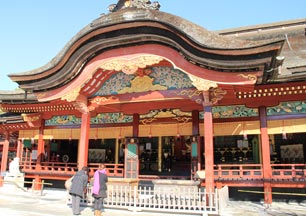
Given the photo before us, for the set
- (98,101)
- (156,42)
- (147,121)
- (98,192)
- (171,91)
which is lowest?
(98,192)

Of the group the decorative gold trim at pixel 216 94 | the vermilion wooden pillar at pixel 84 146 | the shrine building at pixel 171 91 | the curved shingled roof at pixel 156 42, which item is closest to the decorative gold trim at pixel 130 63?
the shrine building at pixel 171 91

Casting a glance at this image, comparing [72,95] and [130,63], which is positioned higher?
[130,63]

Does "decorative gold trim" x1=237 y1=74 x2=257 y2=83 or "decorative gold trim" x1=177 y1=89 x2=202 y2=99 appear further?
"decorative gold trim" x1=177 y1=89 x2=202 y2=99

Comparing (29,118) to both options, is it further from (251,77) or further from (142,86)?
(251,77)

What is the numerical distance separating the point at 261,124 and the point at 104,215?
7051mm

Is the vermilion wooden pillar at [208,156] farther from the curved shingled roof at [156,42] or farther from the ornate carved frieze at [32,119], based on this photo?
the ornate carved frieze at [32,119]

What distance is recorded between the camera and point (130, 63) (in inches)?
388

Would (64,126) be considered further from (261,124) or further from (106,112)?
(261,124)

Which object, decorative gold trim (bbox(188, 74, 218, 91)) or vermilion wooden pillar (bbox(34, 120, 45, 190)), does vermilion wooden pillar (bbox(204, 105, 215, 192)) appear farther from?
vermilion wooden pillar (bbox(34, 120, 45, 190))

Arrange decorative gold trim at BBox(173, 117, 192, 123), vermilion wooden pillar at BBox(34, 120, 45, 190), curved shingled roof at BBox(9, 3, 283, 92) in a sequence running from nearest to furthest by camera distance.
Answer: curved shingled roof at BBox(9, 3, 283, 92), decorative gold trim at BBox(173, 117, 192, 123), vermilion wooden pillar at BBox(34, 120, 45, 190)

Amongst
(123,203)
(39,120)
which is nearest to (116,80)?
(123,203)

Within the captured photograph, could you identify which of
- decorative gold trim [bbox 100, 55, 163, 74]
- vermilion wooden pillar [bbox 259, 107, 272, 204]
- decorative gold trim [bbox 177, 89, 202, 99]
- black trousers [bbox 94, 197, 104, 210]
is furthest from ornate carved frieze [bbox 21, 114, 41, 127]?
vermilion wooden pillar [bbox 259, 107, 272, 204]

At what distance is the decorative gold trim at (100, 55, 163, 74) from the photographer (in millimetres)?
9648

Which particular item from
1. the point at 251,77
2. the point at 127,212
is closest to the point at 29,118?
the point at 127,212
